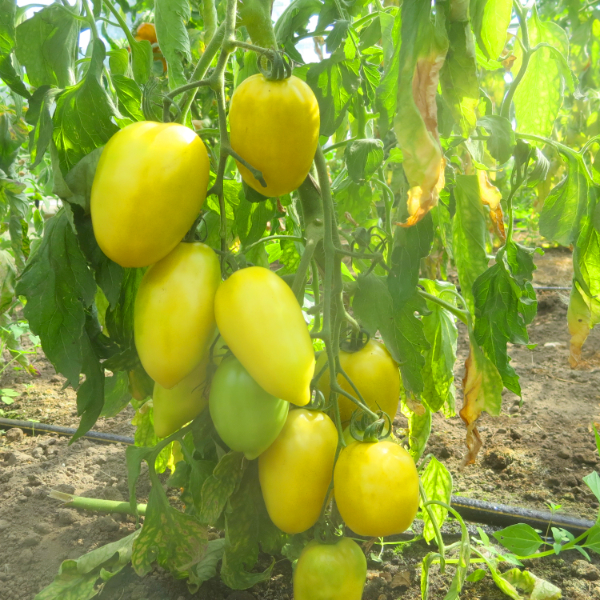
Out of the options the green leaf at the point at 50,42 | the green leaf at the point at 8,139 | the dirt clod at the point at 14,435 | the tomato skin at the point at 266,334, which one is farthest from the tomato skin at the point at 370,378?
the dirt clod at the point at 14,435

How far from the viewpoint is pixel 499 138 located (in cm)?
76

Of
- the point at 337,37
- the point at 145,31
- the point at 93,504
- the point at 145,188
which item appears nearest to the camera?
the point at 145,188

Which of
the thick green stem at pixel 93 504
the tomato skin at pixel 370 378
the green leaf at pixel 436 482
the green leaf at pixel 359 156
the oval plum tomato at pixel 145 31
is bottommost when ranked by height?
the thick green stem at pixel 93 504

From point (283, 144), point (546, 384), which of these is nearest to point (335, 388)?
point (283, 144)

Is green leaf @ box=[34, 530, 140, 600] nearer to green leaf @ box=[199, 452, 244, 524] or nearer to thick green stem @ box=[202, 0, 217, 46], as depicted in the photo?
green leaf @ box=[199, 452, 244, 524]

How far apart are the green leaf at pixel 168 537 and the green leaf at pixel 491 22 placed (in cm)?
68

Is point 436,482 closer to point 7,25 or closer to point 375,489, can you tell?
point 375,489

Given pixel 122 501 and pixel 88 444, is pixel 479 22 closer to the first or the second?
pixel 122 501

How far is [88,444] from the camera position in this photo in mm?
1564

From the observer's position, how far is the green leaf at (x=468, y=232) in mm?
883

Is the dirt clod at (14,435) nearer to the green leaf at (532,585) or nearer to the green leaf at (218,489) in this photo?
the green leaf at (218,489)

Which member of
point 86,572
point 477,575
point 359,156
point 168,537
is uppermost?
point 359,156

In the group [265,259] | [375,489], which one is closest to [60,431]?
[265,259]

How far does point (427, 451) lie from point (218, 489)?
98 centimetres
